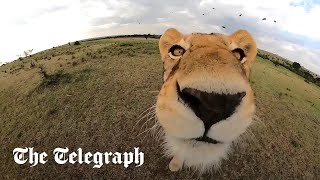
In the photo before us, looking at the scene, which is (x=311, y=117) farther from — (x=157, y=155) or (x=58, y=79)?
(x=58, y=79)

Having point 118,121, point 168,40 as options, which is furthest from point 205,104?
point 118,121

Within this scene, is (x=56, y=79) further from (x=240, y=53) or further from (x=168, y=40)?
(x=240, y=53)

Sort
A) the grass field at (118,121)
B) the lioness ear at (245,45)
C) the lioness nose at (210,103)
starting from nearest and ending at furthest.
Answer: the lioness nose at (210,103) → the lioness ear at (245,45) → the grass field at (118,121)

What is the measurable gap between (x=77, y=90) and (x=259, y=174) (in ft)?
28.5

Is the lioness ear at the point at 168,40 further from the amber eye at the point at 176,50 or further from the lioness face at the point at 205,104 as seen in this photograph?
the lioness face at the point at 205,104

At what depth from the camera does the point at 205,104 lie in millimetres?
4492

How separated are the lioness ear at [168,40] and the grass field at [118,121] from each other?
876cm

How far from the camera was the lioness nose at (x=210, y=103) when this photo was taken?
4.43m

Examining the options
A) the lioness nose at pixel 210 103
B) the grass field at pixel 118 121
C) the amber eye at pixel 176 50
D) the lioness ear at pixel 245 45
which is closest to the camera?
the lioness nose at pixel 210 103

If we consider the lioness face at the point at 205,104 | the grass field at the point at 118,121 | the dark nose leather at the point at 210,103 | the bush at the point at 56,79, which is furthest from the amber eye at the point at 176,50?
the bush at the point at 56,79

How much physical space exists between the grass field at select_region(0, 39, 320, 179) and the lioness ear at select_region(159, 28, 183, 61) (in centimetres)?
876

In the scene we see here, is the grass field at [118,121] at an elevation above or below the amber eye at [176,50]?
below

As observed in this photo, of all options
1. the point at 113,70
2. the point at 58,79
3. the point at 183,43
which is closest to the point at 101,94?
the point at 113,70

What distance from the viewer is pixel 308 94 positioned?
81.2 ft
